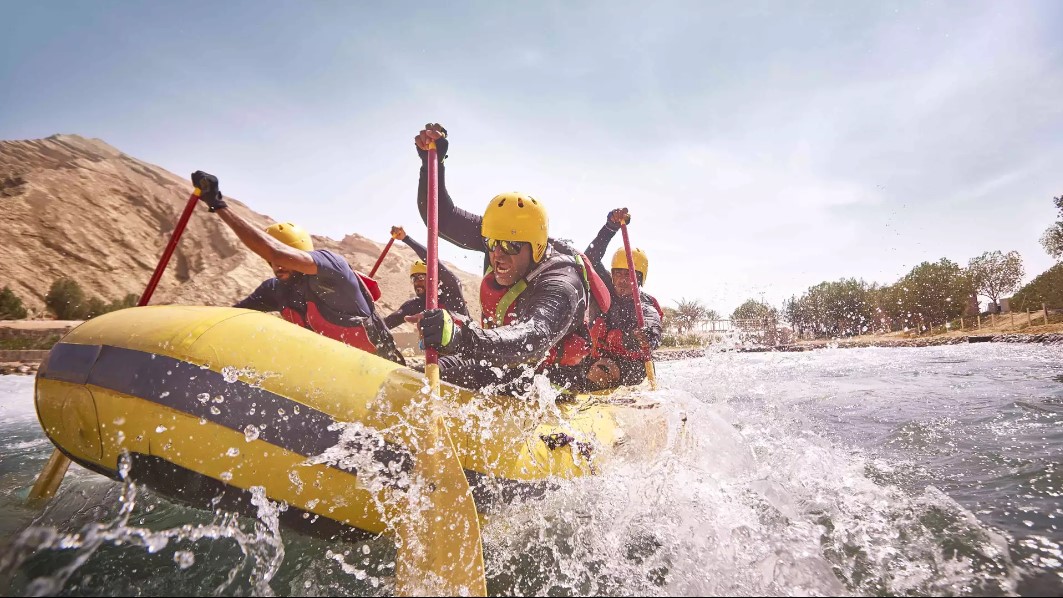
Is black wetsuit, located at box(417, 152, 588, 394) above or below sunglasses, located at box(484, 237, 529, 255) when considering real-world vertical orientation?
below

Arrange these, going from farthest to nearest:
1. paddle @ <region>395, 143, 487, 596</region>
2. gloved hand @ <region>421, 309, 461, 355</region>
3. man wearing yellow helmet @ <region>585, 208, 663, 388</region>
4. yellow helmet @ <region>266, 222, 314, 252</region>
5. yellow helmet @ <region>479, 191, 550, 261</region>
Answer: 1. man wearing yellow helmet @ <region>585, 208, 663, 388</region>
2. yellow helmet @ <region>266, 222, 314, 252</region>
3. yellow helmet @ <region>479, 191, 550, 261</region>
4. gloved hand @ <region>421, 309, 461, 355</region>
5. paddle @ <region>395, 143, 487, 596</region>

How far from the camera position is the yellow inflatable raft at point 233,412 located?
2.30 metres

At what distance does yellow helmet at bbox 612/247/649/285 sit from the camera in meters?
7.49

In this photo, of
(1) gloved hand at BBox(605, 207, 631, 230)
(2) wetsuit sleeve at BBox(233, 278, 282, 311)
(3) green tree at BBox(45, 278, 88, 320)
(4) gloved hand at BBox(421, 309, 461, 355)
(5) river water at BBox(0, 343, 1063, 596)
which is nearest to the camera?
(5) river water at BBox(0, 343, 1063, 596)

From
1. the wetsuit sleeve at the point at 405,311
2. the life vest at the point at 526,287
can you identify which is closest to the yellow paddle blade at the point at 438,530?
the life vest at the point at 526,287

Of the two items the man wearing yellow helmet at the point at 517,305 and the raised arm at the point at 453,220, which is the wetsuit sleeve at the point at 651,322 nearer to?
the man wearing yellow helmet at the point at 517,305

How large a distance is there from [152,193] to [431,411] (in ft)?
217

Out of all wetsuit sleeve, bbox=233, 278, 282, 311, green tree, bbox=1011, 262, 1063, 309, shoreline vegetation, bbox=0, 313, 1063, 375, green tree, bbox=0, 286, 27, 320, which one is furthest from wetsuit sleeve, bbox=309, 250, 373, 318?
green tree, bbox=1011, 262, 1063, 309

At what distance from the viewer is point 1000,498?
3.20 metres

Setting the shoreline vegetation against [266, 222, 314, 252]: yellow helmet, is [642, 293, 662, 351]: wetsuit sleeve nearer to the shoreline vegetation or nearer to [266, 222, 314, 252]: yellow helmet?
[266, 222, 314, 252]: yellow helmet

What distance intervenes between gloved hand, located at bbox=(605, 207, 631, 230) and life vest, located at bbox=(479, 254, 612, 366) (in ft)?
9.33

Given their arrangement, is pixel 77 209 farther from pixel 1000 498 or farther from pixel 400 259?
pixel 1000 498

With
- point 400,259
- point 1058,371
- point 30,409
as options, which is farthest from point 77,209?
point 1058,371

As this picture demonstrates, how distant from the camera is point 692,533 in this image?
110 inches
